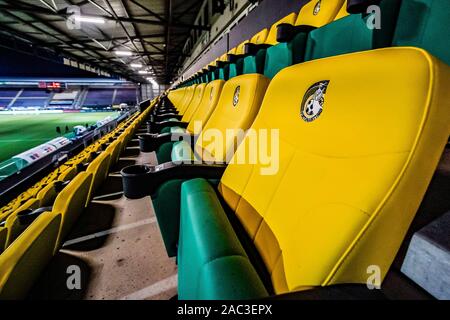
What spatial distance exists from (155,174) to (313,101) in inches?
19.3

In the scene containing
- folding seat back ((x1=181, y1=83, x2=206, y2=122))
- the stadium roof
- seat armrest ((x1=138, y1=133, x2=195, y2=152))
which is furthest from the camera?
the stadium roof

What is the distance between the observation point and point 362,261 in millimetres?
292

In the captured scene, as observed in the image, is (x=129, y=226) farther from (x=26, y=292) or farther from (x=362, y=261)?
(x=362, y=261)

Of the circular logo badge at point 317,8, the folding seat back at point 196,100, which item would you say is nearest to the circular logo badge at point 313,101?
the circular logo badge at point 317,8

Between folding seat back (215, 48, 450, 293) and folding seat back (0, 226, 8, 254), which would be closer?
folding seat back (215, 48, 450, 293)

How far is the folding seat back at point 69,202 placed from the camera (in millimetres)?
930

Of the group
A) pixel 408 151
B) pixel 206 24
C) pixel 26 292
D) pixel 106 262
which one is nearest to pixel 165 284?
pixel 106 262

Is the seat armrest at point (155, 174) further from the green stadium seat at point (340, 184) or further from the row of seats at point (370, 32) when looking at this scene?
the row of seats at point (370, 32)

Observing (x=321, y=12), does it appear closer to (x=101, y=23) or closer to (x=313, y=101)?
(x=313, y=101)

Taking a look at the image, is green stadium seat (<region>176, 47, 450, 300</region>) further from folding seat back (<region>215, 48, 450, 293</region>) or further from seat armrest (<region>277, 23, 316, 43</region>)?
seat armrest (<region>277, 23, 316, 43</region>)

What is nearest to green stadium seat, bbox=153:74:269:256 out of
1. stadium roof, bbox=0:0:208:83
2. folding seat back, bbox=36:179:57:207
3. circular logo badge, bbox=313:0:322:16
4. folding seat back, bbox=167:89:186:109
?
circular logo badge, bbox=313:0:322:16

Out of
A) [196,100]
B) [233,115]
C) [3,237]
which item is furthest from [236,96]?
[3,237]

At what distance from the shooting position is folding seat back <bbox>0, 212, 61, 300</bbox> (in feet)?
1.98

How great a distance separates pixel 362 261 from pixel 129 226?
41.8 inches
